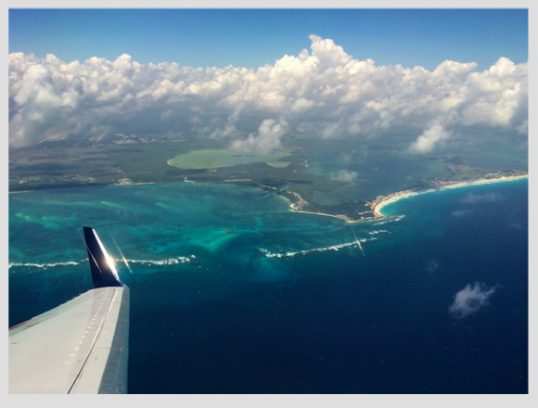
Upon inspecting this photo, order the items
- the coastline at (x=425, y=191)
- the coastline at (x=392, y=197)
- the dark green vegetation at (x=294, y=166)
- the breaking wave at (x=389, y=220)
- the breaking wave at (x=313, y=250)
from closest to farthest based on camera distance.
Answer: the breaking wave at (x=313, y=250)
the breaking wave at (x=389, y=220)
the coastline at (x=392, y=197)
the coastline at (x=425, y=191)
the dark green vegetation at (x=294, y=166)

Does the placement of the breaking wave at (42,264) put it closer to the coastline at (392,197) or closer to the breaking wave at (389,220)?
the coastline at (392,197)

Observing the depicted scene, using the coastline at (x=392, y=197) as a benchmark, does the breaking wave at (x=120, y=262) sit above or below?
below

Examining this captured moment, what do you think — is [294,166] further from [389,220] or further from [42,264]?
[42,264]

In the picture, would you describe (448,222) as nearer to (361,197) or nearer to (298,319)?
(361,197)

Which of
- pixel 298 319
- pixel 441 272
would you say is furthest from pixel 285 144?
pixel 298 319

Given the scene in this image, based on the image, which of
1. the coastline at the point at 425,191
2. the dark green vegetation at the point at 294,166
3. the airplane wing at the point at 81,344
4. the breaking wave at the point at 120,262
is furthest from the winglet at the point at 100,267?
the coastline at the point at 425,191

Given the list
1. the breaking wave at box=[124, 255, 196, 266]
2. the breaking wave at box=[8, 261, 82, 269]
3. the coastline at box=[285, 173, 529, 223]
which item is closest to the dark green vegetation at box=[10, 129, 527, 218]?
the coastline at box=[285, 173, 529, 223]

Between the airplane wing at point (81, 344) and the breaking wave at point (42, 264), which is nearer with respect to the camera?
the airplane wing at point (81, 344)
